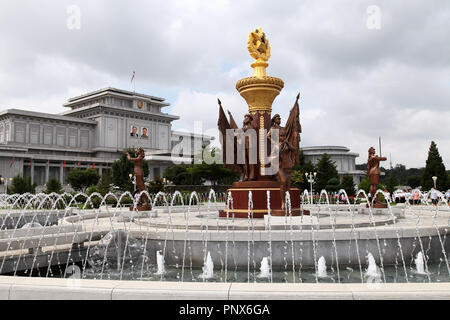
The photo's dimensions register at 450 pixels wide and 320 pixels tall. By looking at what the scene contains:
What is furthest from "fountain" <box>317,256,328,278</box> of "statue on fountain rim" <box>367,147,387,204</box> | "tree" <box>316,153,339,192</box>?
"tree" <box>316,153,339,192</box>

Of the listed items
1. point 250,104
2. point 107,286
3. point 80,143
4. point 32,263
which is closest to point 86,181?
point 80,143

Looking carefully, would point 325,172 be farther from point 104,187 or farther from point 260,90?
point 260,90

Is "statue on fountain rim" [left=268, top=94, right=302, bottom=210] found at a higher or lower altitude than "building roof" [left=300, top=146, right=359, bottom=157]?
lower

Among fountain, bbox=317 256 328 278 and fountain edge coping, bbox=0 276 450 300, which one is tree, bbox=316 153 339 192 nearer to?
fountain, bbox=317 256 328 278

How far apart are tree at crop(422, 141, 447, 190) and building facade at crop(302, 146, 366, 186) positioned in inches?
1538

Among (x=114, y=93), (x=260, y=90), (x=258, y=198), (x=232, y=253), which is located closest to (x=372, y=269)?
(x=232, y=253)

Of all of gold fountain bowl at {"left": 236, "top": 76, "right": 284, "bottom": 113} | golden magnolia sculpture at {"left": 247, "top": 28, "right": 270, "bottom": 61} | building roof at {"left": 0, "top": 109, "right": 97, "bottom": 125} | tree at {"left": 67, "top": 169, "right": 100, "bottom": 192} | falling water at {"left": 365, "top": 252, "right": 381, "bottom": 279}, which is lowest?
falling water at {"left": 365, "top": 252, "right": 381, "bottom": 279}

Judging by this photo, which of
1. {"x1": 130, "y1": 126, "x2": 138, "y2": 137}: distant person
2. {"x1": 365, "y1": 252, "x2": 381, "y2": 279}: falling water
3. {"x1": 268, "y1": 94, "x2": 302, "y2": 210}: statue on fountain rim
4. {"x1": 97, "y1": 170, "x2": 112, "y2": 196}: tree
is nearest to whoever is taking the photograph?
{"x1": 365, "y1": 252, "x2": 381, "y2": 279}: falling water

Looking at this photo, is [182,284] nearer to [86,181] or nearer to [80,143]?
[86,181]

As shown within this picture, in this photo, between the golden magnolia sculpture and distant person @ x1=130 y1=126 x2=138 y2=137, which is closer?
the golden magnolia sculpture

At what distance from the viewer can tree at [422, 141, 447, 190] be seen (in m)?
40.5
